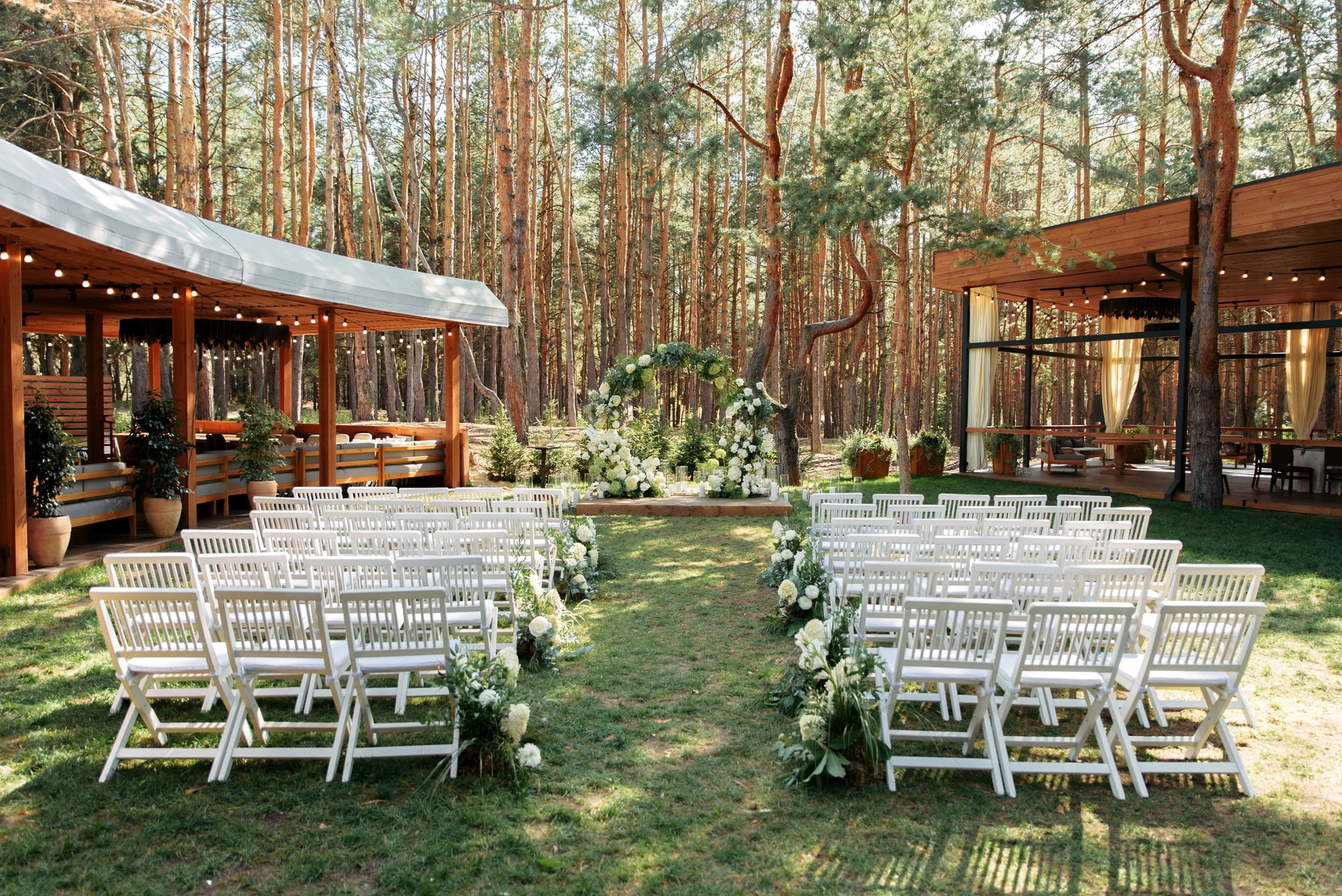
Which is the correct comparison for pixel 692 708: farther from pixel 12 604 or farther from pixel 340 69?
pixel 340 69

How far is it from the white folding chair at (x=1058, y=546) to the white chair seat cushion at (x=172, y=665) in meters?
4.33

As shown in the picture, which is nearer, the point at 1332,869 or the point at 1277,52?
the point at 1332,869

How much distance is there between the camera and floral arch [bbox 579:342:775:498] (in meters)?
13.2

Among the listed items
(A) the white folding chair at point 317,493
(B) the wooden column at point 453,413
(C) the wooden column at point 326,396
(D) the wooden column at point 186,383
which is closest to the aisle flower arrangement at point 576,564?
(A) the white folding chair at point 317,493

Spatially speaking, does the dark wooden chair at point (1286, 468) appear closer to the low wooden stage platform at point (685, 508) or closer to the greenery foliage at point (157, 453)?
the low wooden stage platform at point (685, 508)

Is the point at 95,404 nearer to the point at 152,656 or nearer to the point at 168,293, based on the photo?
the point at 168,293

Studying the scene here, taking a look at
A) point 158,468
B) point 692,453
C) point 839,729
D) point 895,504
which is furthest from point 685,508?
point 839,729

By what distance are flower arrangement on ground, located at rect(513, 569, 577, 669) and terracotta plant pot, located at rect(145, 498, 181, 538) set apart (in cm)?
603

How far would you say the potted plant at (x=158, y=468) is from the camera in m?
10.1

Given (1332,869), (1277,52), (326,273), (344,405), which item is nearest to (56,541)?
(326,273)

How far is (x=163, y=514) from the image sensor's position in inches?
399

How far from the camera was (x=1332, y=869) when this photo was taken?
3.24 m

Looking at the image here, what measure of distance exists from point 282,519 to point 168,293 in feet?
25.2

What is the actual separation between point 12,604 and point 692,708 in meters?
5.86
